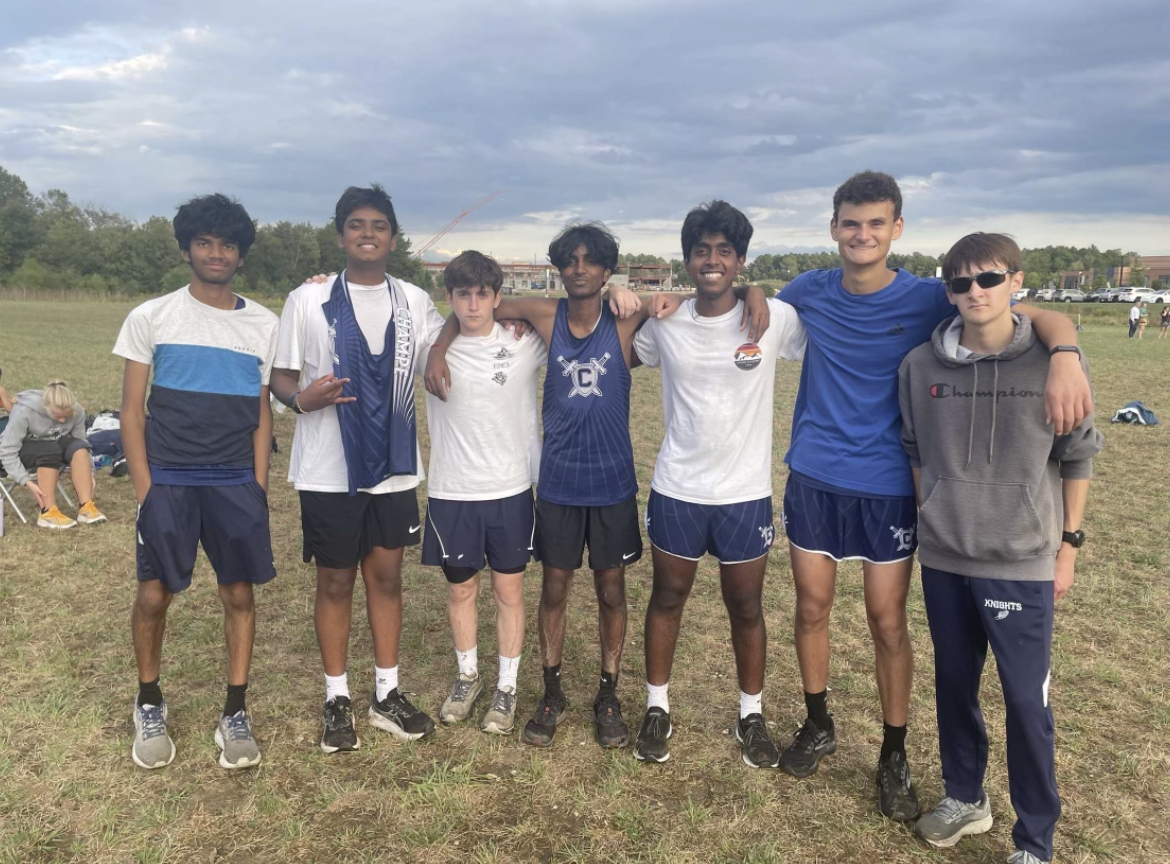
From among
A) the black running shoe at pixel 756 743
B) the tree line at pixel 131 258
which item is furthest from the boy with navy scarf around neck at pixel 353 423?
the tree line at pixel 131 258

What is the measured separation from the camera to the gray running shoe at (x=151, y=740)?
3.51 metres

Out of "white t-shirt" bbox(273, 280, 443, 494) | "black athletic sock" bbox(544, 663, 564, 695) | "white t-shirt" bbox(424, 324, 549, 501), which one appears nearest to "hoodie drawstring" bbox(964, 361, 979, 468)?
"white t-shirt" bbox(424, 324, 549, 501)

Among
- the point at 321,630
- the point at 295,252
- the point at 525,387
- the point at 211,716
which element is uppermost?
the point at 295,252

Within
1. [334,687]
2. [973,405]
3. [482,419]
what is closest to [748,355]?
[973,405]

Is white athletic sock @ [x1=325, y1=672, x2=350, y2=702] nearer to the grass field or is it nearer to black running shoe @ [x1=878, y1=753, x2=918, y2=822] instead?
the grass field

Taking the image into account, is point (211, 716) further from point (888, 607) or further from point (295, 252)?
point (295, 252)

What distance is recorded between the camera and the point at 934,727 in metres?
3.88

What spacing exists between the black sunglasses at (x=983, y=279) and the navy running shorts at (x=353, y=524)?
253 centimetres

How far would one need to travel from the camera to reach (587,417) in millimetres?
3594

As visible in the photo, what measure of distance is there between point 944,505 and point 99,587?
565cm

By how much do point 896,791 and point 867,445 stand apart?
56.8 inches

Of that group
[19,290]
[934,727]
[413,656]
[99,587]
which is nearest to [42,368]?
[99,587]

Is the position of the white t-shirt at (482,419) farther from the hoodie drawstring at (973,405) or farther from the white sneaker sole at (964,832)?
the white sneaker sole at (964,832)

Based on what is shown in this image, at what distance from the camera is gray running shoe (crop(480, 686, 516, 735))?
12.5 ft
